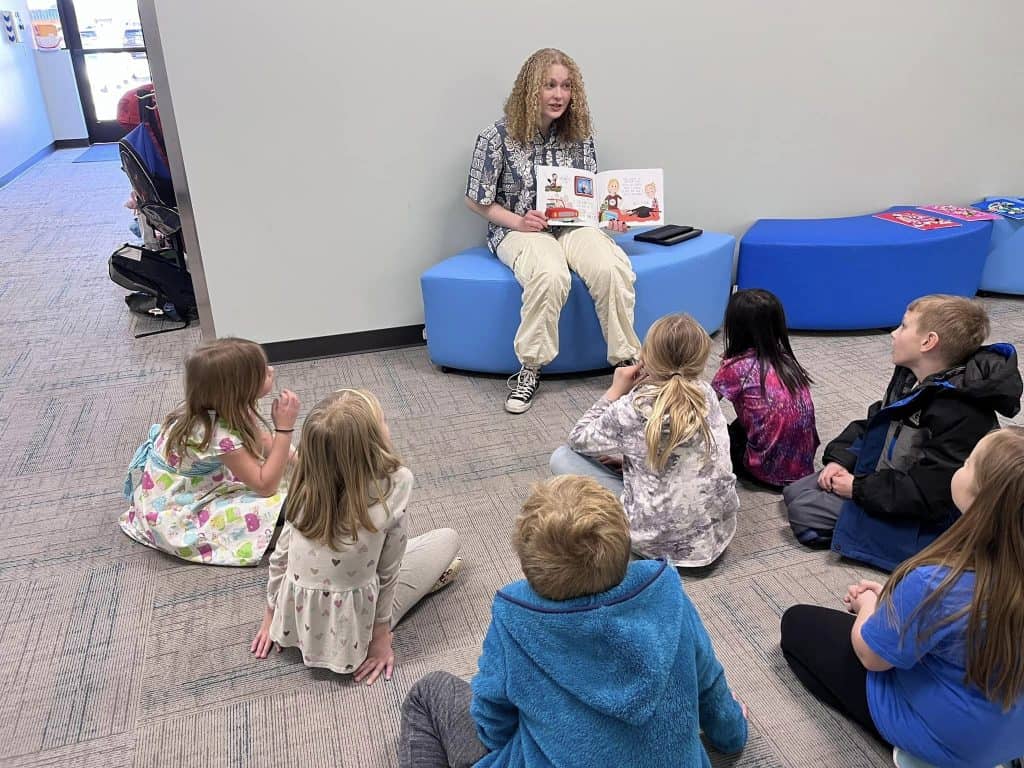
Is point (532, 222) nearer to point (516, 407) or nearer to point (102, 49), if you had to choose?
point (516, 407)

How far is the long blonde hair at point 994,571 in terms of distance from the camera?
1.18m

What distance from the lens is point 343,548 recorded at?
5.18 ft

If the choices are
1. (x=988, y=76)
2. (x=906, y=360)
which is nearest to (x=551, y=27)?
(x=906, y=360)

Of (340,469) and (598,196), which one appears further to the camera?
(598,196)

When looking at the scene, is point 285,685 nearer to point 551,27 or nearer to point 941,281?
point 551,27

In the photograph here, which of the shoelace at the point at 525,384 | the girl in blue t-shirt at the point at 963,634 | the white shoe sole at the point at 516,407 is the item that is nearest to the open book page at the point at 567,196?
the shoelace at the point at 525,384

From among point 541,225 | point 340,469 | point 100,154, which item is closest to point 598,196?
point 541,225

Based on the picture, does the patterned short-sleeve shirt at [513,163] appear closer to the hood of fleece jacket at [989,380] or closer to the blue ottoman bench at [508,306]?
the blue ottoman bench at [508,306]

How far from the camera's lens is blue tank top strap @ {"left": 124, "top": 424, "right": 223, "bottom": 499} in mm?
2049

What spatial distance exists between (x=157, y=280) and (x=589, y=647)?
3531 mm

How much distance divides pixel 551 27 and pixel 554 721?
2842 millimetres

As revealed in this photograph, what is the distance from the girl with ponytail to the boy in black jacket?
0.94 feet

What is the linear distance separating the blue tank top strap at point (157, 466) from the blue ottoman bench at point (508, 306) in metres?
1.25

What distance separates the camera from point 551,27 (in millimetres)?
3189
